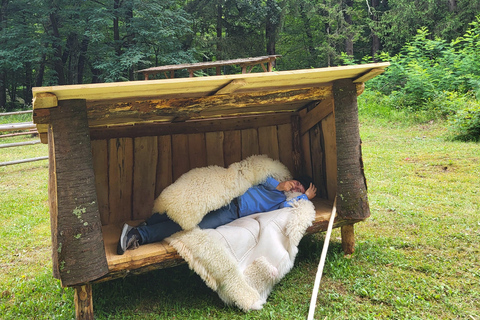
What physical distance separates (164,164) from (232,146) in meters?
0.77

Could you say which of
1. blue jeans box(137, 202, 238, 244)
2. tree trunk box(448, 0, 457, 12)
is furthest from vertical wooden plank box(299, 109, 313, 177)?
tree trunk box(448, 0, 457, 12)

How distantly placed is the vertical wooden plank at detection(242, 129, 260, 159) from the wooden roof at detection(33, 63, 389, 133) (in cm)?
112

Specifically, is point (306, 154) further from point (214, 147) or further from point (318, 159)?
point (214, 147)

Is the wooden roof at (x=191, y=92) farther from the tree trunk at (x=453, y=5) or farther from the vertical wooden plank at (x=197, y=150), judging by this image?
the tree trunk at (x=453, y=5)

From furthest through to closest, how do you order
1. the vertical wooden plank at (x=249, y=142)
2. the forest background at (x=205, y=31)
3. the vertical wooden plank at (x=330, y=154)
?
the forest background at (x=205, y=31) → the vertical wooden plank at (x=249, y=142) → the vertical wooden plank at (x=330, y=154)

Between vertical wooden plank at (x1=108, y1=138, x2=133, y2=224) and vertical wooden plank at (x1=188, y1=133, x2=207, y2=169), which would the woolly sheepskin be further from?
vertical wooden plank at (x1=108, y1=138, x2=133, y2=224)

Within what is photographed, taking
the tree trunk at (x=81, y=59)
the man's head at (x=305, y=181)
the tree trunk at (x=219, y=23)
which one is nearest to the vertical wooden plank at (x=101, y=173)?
the man's head at (x=305, y=181)

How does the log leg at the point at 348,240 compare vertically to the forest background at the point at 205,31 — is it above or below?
below

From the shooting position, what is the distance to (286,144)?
4.53 metres

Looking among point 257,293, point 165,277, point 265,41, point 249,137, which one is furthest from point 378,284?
point 265,41

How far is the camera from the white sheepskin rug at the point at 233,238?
289 cm

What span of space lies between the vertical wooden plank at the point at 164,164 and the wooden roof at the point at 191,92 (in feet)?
2.82

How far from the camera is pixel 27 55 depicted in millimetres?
18594

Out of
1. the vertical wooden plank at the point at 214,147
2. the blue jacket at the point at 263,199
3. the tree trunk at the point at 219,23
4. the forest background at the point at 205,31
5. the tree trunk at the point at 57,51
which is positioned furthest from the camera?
the tree trunk at the point at 57,51
